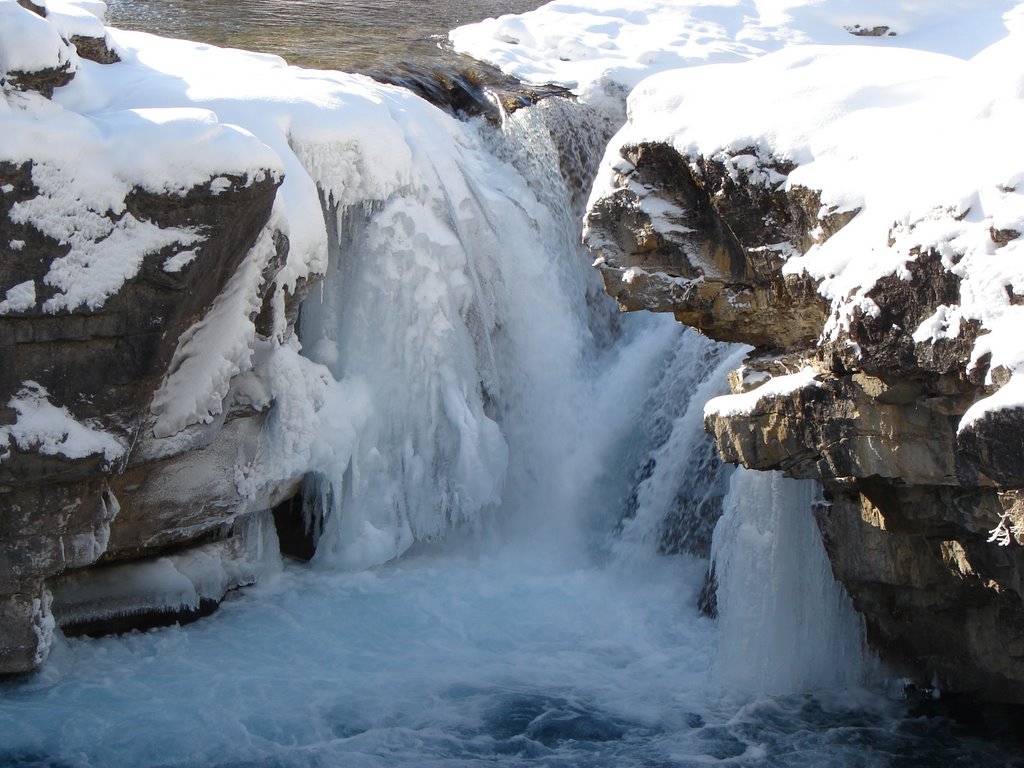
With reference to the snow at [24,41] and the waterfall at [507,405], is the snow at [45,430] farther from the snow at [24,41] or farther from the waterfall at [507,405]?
the waterfall at [507,405]

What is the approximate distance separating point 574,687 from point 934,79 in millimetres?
3930

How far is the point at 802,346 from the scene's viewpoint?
6.44m

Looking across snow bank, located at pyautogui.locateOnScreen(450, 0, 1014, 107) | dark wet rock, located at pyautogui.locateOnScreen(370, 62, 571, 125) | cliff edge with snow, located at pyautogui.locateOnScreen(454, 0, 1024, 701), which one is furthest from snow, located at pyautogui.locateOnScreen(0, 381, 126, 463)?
snow bank, located at pyautogui.locateOnScreen(450, 0, 1014, 107)

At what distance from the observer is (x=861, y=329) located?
17.8 feet

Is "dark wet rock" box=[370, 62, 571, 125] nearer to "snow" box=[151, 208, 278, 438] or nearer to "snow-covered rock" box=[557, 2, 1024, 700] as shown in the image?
"snow" box=[151, 208, 278, 438]

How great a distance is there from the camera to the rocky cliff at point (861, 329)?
16.9ft

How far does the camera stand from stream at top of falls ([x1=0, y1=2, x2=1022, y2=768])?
697 cm

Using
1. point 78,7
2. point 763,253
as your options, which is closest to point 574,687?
point 763,253

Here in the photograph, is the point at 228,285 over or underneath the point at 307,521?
over

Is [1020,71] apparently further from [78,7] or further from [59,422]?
[78,7]

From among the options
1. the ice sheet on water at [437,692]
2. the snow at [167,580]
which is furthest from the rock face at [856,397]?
the snow at [167,580]

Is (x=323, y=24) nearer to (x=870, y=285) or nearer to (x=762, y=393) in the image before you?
(x=762, y=393)

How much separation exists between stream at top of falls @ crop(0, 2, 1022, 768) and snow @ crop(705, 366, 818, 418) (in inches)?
53.1

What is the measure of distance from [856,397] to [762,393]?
18.0 inches
